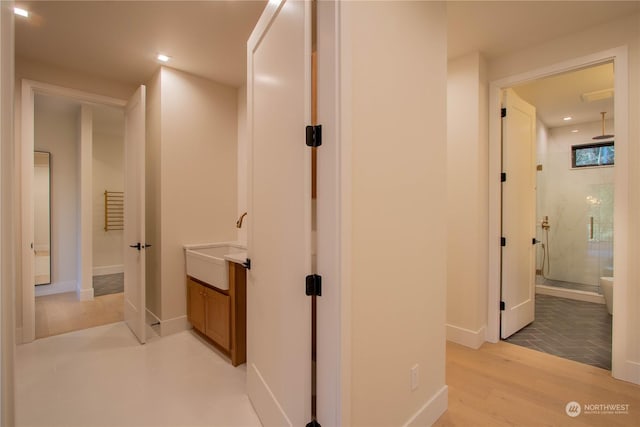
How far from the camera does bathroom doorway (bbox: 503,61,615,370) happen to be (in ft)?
10.6

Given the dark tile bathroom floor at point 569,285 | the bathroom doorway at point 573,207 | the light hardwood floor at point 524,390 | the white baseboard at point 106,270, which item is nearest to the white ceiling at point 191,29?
the bathroom doorway at point 573,207

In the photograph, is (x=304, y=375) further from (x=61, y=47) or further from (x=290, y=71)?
(x=61, y=47)

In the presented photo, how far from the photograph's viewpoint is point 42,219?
435cm

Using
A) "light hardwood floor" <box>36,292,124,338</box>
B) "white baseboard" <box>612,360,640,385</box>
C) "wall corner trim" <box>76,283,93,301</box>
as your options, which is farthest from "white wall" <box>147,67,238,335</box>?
"white baseboard" <box>612,360,640,385</box>

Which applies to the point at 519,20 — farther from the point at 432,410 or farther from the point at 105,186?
the point at 105,186

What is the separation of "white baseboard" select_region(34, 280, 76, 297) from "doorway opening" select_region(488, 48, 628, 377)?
5.93 m

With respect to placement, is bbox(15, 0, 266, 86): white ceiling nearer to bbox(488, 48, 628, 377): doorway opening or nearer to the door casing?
the door casing

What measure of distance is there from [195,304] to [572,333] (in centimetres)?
395

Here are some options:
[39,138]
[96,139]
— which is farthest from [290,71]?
[96,139]

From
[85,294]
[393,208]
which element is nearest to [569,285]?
[393,208]

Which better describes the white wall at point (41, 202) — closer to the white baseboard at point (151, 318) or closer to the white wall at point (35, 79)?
the white wall at point (35, 79)

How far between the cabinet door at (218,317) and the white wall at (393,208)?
147 cm

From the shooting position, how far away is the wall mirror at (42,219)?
4312 millimetres
